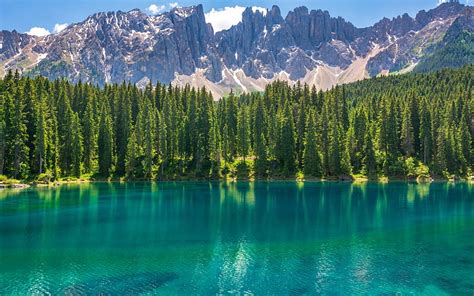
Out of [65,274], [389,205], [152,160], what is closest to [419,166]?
[389,205]

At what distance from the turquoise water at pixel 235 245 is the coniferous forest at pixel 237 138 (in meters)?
39.6

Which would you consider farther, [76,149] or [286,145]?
[286,145]

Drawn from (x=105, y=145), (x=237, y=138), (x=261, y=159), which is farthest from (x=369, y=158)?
(x=105, y=145)

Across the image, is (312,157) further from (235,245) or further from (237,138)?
(235,245)

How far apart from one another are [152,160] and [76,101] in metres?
32.5

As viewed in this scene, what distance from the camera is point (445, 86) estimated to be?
19375cm

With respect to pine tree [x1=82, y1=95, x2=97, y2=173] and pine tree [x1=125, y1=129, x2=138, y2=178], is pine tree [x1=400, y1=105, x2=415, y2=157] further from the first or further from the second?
pine tree [x1=82, y1=95, x2=97, y2=173]

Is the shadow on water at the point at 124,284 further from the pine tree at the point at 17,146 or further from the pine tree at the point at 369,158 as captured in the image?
the pine tree at the point at 369,158

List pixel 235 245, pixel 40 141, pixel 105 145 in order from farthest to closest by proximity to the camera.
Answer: pixel 105 145
pixel 40 141
pixel 235 245

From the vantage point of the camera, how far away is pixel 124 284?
30.5m

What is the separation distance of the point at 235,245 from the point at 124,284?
559 inches

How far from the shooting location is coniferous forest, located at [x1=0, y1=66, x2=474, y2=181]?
117m

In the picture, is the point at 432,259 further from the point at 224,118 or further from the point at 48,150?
the point at 224,118

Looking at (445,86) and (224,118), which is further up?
(445,86)
